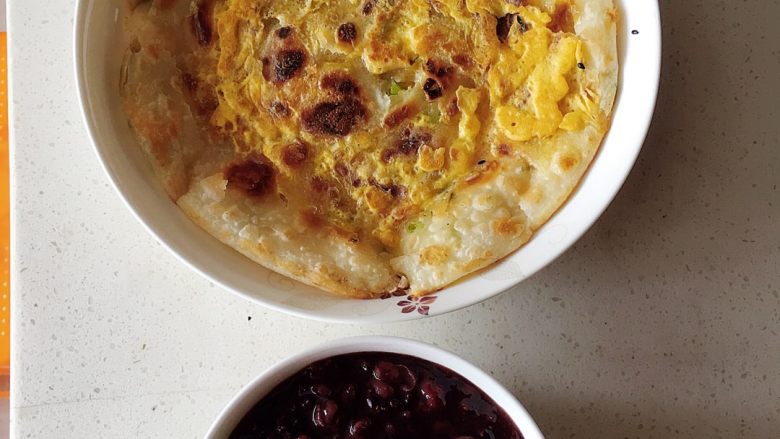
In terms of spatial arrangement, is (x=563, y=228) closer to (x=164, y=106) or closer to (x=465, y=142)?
(x=465, y=142)

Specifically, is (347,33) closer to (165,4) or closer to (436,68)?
(436,68)

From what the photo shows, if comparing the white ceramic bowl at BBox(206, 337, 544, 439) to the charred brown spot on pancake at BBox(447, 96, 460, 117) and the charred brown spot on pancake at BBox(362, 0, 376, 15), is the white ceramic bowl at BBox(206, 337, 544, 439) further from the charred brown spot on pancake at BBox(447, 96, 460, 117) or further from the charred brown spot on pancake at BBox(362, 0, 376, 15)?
the charred brown spot on pancake at BBox(362, 0, 376, 15)

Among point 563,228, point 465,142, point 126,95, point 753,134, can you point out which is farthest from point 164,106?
point 753,134

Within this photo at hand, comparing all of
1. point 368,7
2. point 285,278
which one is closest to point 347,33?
point 368,7

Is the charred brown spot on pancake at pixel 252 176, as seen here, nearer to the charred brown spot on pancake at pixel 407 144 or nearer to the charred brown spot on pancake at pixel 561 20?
the charred brown spot on pancake at pixel 407 144

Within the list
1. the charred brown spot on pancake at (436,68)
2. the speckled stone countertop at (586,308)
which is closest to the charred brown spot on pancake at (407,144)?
the charred brown spot on pancake at (436,68)

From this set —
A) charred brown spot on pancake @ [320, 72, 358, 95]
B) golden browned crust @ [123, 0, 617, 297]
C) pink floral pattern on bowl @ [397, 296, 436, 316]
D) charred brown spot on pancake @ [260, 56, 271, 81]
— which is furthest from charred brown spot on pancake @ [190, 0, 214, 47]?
pink floral pattern on bowl @ [397, 296, 436, 316]
